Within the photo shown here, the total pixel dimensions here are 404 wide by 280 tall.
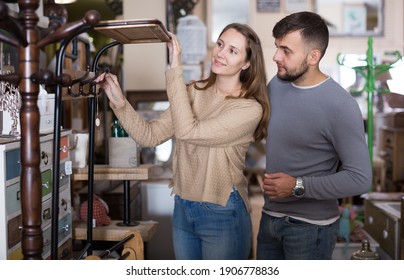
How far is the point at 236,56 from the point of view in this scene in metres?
1.49

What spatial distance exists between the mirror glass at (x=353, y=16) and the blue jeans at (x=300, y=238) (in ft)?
11.4

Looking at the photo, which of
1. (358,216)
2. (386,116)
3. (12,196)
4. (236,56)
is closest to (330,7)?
(386,116)

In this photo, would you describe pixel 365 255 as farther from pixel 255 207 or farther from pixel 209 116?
pixel 255 207

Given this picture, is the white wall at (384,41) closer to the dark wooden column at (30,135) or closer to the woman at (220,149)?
the woman at (220,149)

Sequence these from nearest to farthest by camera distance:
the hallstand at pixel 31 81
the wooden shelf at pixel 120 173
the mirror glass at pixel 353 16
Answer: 1. the hallstand at pixel 31 81
2. the wooden shelf at pixel 120 173
3. the mirror glass at pixel 353 16

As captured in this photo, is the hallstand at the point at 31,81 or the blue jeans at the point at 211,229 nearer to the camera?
the hallstand at the point at 31,81

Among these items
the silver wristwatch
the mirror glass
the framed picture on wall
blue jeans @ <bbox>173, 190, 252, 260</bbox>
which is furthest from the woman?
the mirror glass

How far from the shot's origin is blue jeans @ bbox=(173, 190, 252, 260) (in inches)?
58.1

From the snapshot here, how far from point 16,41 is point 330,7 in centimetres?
412

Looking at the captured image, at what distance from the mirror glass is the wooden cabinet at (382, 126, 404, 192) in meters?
0.94

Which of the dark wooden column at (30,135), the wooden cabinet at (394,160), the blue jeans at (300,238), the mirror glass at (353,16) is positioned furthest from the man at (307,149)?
the mirror glass at (353,16)

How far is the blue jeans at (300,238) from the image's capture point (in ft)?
4.97

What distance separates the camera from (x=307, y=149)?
59.9 inches
